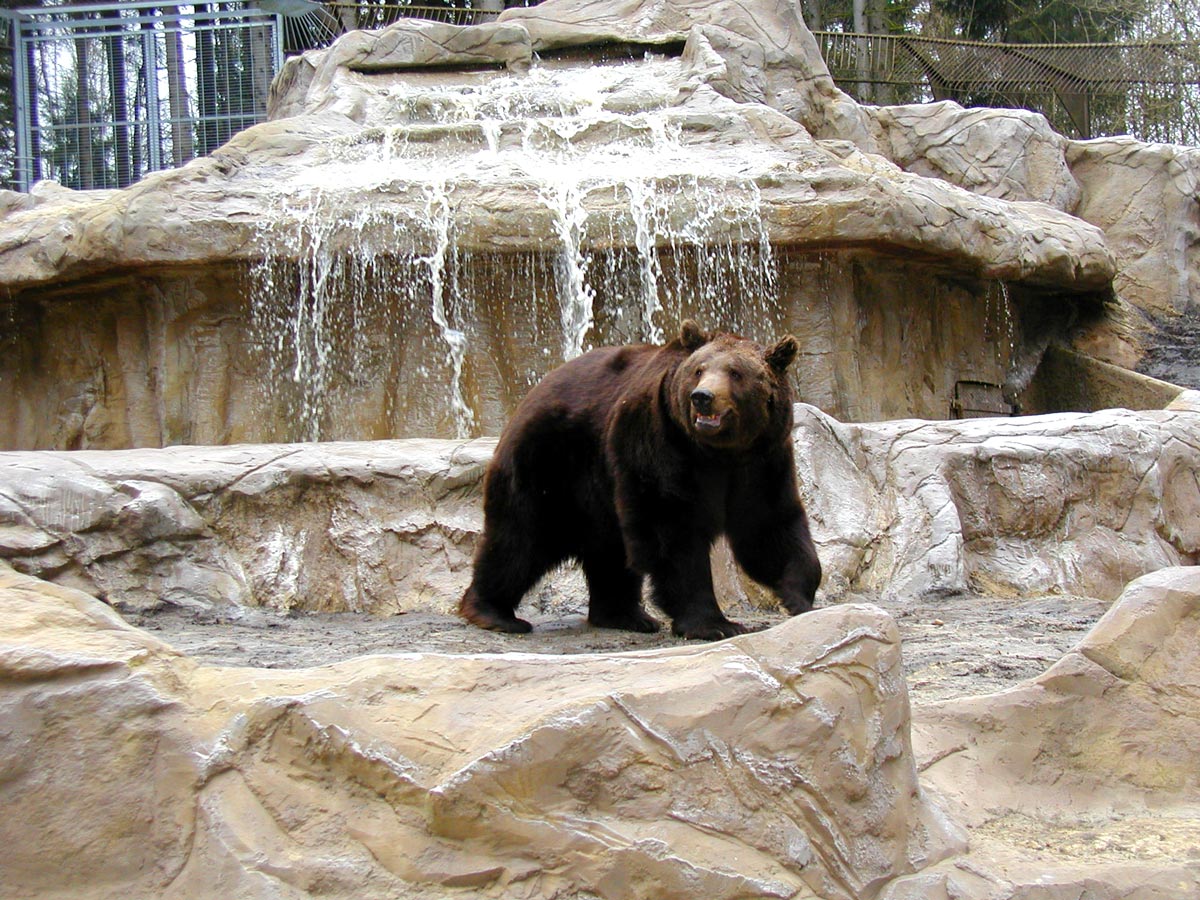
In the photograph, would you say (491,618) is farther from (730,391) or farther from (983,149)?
(983,149)

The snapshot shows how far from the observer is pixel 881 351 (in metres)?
10.8

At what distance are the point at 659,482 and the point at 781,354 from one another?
75cm

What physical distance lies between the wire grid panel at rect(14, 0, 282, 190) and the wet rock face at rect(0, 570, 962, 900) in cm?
1390

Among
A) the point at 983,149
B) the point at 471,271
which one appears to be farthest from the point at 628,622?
the point at 983,149

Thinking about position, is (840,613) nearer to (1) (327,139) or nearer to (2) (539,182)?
(2) (539,182)

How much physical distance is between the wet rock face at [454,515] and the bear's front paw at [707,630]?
1791 mm

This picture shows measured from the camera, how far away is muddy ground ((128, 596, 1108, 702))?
442cm

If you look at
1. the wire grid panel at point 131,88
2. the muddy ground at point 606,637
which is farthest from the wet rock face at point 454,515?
the wire grid panel at point 131,88

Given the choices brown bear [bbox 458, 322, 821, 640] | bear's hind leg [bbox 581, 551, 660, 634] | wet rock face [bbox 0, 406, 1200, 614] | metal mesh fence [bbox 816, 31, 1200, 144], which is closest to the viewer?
brown bear [bbox 458, 322, 821, 640]

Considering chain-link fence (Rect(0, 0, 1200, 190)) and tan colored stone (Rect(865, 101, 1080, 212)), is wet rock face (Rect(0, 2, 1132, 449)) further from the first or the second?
chain-link fence (Rect(0, 0, 1200, 190))

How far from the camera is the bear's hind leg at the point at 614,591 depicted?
19.3 ft

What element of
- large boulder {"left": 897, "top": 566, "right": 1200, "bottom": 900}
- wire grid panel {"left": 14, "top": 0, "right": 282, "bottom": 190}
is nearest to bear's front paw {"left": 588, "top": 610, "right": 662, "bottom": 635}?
large boulder {"left": 897, "top": 566, "right": 1200, "bottom": 900}

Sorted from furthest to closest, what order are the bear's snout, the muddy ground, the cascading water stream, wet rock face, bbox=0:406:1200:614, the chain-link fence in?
the chain-link fence < the cascading water stream < wet rock face, bbox=0:406:1200:614 < the bear's snout < the muddy ground

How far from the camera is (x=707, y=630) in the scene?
4.98 m
